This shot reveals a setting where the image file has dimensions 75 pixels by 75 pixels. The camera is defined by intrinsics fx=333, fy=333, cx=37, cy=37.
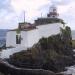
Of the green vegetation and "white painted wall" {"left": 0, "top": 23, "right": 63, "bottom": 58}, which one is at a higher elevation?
"white painted wall" {"left": 0, "top": 23, "right": 63, "bottom": 58}

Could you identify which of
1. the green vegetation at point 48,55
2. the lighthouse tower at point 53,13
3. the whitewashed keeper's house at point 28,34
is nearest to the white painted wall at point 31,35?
the whitewashed keeper's house at point 28,34

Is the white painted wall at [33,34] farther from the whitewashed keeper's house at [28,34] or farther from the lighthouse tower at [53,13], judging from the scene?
the lighthouse tower at [53,13]

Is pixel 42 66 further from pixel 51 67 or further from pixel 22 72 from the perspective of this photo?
pixel 22 72

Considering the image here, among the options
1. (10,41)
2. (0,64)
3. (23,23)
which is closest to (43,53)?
(10,41)

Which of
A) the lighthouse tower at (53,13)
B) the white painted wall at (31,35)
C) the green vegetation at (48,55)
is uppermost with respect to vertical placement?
the lighthouse tower at (53,13)

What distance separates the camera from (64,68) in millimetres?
39531

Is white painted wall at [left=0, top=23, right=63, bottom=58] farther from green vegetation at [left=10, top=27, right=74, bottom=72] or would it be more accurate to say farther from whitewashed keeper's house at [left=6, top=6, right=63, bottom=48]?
green vegetation at [left=10, top=27, right=74, bottom=72]

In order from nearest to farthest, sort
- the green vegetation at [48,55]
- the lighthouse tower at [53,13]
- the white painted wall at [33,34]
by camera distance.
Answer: the green vegetation at [48,55], the white painted wall at [33,34], the lighthouse tower at [53,13]

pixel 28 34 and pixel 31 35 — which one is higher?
pixel 28 34

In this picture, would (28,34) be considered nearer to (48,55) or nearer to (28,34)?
(28,34)

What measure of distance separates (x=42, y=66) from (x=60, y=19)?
73.6 ft

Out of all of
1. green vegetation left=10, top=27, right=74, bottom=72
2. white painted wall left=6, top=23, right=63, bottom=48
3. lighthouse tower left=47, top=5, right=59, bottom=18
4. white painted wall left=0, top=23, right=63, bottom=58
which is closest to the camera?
green vegetation left=10, top=27, right=74, bottom=72

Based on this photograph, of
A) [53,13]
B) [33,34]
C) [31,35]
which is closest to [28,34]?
[31,35]

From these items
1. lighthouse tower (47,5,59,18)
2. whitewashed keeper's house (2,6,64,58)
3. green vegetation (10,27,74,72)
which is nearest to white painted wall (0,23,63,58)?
whitewashed keeper's house (2,6,64,58)
